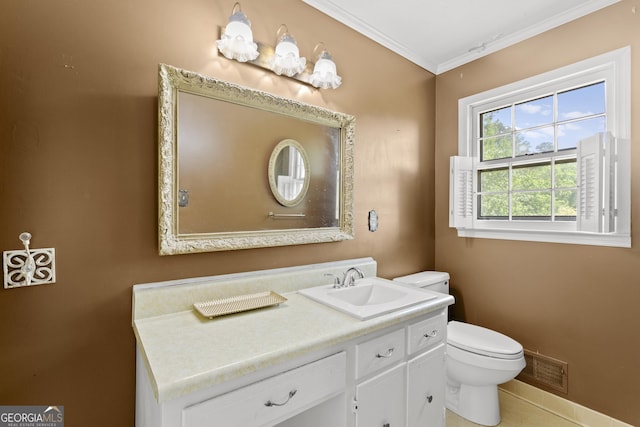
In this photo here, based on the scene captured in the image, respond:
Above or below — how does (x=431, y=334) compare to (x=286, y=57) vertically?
below

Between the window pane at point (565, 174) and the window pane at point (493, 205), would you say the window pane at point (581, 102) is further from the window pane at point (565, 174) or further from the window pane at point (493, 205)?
the window pane at point (493, 205)

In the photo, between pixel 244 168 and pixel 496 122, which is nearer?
pixel 244 168

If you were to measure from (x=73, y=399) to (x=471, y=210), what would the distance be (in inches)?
100

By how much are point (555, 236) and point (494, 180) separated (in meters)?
0.59

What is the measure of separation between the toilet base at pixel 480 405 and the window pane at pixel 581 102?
1.81 metres

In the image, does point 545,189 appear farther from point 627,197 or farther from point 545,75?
point 545,75

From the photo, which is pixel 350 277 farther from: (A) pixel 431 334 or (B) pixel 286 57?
(B) pixel 286 57

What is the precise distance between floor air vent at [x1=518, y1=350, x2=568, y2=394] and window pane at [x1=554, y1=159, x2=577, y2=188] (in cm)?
115

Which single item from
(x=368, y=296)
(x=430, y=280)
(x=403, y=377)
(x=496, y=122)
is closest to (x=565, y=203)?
(x=496, y=122)

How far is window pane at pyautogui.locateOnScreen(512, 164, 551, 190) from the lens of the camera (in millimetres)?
2041

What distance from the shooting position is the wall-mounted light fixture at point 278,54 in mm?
1332

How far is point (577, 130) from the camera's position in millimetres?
1910

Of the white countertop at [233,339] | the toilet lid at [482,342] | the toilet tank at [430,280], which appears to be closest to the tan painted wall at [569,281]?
the toilet tank at [430,280]

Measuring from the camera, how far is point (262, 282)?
58.5 inches
